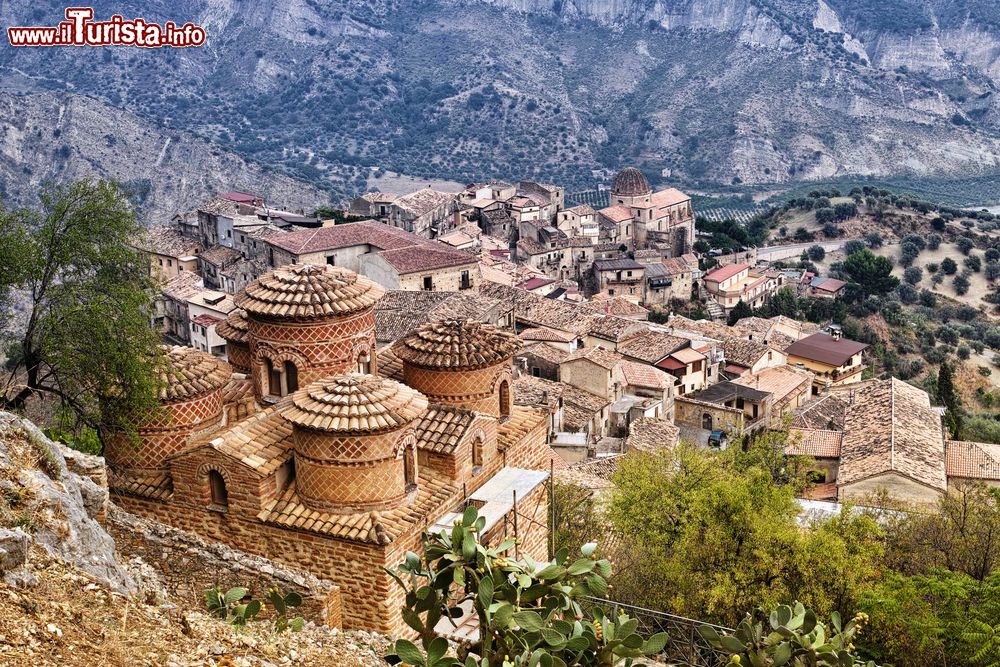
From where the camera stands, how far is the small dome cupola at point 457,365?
16406 millimetres

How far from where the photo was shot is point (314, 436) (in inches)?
526

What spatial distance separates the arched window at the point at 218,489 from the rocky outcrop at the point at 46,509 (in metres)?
2.43

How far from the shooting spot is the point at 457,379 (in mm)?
16469

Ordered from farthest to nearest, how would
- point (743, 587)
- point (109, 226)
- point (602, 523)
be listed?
point (602, 523) → point (743, 587) → point (109, 226)

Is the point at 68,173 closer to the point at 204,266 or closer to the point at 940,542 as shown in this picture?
the point at 204,266

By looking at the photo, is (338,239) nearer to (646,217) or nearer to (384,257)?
(384,257)

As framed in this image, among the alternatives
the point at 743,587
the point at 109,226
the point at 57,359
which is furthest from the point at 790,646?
the point at 109,226

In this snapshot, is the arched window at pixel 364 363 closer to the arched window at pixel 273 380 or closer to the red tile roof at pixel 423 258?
the arched window at pixel 273 380

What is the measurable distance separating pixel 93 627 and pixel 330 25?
15825 centimetres

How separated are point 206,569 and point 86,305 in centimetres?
513

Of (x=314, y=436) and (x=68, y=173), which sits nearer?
(x=314, y=436)

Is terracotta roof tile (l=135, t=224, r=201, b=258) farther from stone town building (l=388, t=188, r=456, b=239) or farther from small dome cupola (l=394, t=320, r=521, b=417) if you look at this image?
small dome cupola (l=394, t=320, r=521, b=417)

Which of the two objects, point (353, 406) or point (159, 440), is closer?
point (353, 406)

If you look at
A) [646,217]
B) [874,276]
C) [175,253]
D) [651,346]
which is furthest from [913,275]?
[175,253]
